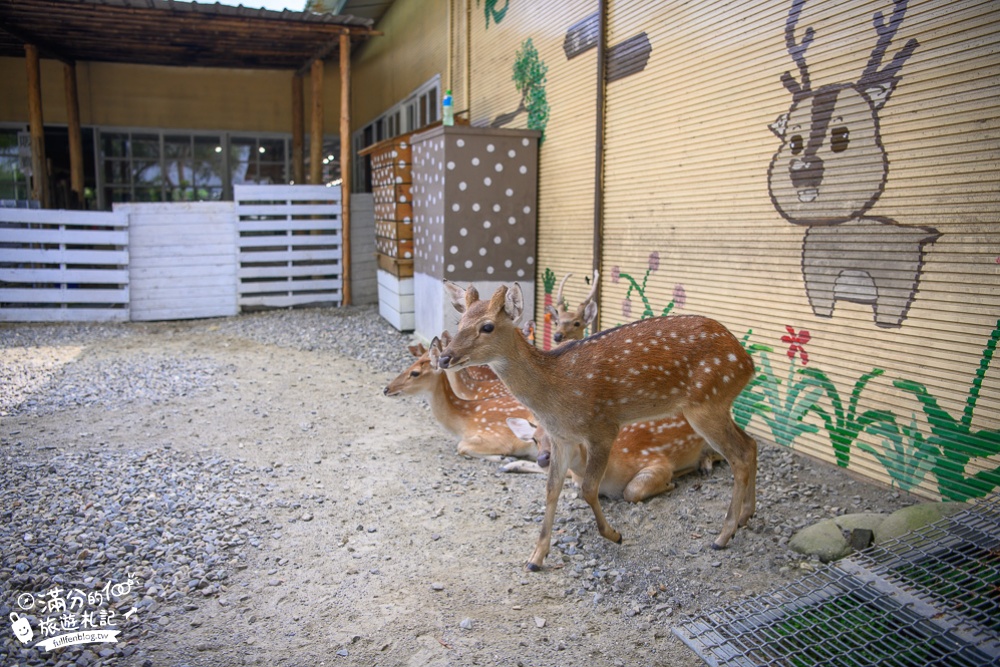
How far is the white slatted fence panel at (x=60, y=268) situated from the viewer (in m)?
10.0

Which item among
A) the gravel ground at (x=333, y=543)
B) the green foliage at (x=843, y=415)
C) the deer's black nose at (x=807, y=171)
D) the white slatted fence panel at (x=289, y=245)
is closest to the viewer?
the gravel ground at (x=333, y=543)

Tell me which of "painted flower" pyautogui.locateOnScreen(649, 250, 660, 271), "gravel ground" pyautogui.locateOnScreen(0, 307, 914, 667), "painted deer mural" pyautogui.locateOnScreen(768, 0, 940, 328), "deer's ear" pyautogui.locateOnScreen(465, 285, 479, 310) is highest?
"painted deer mural" pyautogui.locateOnScreen(768, 0, 940, 328)

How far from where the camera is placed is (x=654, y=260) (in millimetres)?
6035

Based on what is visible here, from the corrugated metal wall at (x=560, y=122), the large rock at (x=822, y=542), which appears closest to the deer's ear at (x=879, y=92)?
the large rock at (x=822, y=542)

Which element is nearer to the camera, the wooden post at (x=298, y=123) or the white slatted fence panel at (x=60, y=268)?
the white slatted fence panel at (x=60, y=268)

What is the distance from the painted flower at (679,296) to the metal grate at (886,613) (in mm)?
2826

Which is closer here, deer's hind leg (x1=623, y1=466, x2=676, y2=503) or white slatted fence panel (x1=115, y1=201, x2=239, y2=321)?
deer's hind leg (x1=623, y1=466, x2=676, y2=503)

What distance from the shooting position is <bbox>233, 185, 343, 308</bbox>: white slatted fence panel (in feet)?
35.7

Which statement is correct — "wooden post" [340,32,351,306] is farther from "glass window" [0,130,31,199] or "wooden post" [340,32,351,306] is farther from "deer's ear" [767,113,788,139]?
"glass window" [0,130,31,199]

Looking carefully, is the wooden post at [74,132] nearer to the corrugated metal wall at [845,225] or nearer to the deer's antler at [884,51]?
the corrugated metal wall at [845,225]

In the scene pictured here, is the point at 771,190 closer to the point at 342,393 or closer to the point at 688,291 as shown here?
the point at 688,291

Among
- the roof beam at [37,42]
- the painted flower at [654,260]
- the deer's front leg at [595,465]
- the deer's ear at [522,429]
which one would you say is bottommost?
the deer's ear at [522,429]

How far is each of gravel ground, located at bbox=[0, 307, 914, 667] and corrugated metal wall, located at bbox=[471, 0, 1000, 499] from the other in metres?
0.47

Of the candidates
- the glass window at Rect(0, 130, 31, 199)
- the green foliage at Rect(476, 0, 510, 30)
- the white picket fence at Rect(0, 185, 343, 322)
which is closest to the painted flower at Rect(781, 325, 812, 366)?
the green foliage at Rect(476, 0, 510, 30)
